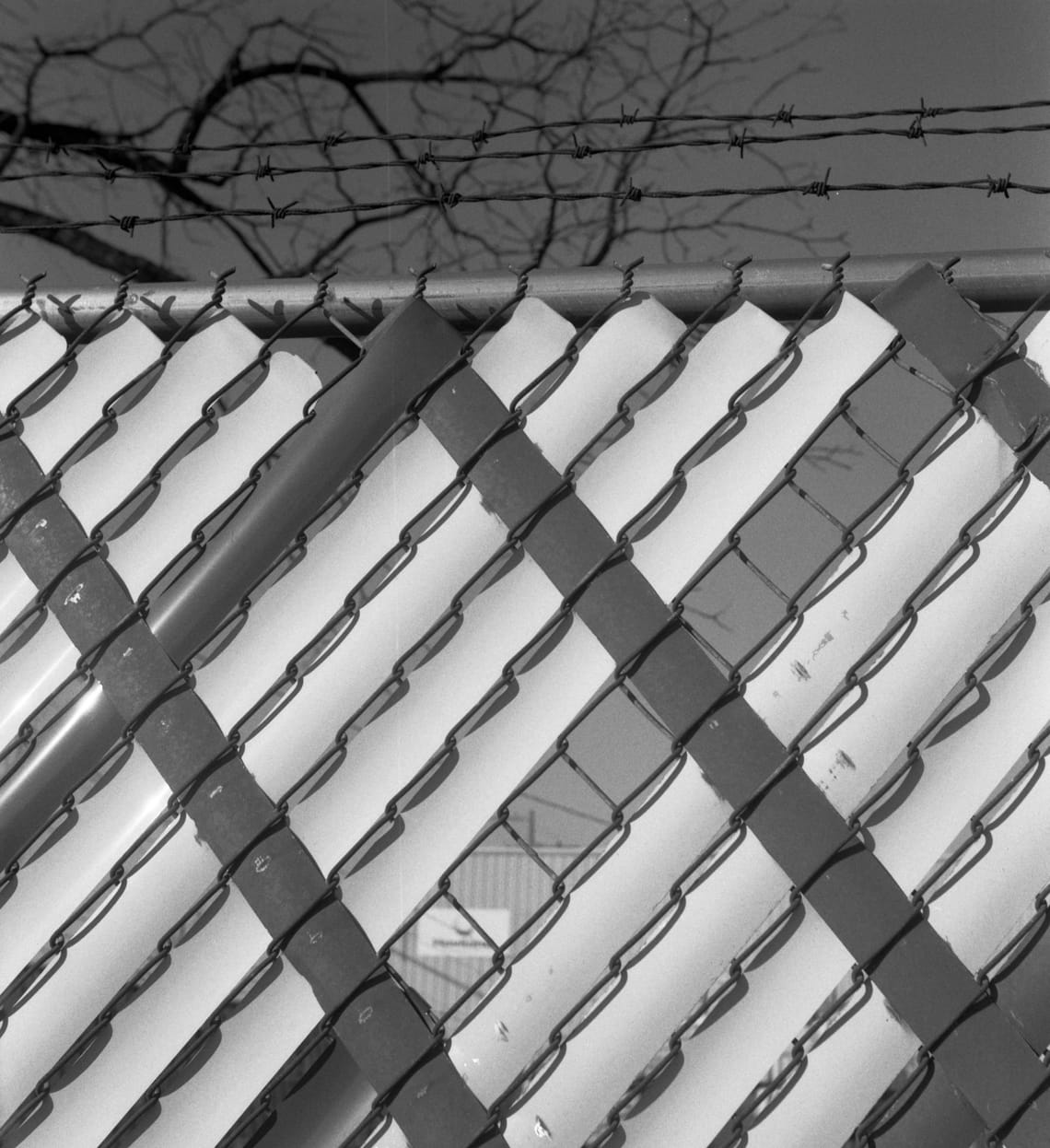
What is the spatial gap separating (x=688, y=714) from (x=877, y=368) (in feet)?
1.67

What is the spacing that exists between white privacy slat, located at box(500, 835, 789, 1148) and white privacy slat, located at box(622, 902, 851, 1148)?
0.12ft

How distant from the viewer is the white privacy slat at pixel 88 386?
1.77 metres

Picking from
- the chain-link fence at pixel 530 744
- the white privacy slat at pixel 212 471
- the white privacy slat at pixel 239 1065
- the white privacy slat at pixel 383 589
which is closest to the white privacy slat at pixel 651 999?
the chain-link fence at pixel 530 744

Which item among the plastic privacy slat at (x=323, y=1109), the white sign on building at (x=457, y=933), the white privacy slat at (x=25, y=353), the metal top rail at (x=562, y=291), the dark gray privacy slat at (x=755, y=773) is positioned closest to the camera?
the dark gray privacy slat at (x=755, y=773)

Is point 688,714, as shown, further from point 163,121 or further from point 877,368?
point 163,121

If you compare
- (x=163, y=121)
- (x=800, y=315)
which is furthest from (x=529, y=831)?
(x=163, y=121)

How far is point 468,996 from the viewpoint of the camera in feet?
5.00

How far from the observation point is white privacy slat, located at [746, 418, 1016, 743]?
156cm

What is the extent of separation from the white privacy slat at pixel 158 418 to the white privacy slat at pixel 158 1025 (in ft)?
1.83

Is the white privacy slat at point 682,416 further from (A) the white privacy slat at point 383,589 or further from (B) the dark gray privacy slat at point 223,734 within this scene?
(B) the dark gray privacy slat at point 223,734

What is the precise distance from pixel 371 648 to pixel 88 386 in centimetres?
57

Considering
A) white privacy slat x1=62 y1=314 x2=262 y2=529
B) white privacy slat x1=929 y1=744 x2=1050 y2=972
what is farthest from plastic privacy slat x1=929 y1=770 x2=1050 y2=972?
white privacy slat x1=62 y1=314 x2=262 y2=529

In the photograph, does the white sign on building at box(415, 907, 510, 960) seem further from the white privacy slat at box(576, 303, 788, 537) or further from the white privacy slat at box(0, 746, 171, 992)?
the white privacy slat at box(576, 303, 788, 537)

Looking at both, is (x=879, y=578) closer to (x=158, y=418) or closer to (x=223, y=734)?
(x=223, y=734)
